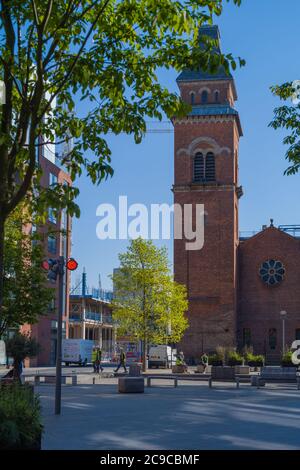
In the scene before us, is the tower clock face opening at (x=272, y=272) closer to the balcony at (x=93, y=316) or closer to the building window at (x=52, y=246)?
the building window at (x=52, y=246)

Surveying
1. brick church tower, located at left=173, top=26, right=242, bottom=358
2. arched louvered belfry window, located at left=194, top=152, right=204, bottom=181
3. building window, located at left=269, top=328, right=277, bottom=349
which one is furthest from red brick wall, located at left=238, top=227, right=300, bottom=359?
arched louvered belfry window, located at left=194, top=152, right=204, bottom=181

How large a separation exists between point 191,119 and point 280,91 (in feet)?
153

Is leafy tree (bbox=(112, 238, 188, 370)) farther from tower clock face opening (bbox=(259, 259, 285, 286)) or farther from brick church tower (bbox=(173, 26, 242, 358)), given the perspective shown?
tower clock face opening (bbox=(259, 259, 285, 286))

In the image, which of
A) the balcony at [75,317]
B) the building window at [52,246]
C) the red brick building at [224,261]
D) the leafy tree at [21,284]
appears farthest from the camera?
the balcony at [75,317]

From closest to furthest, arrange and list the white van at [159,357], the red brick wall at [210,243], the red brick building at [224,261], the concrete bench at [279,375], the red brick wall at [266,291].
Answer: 1. the concrete bench at [279,375]
2. the white van at [159,357]
3. the red brick wall at [210,243]
4. the red brick building at [224,261]
5. the red brick wall at [266,291]

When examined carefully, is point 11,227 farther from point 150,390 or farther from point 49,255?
point 49,255

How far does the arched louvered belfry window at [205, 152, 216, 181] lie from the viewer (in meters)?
63.7

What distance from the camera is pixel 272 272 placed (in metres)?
63.8

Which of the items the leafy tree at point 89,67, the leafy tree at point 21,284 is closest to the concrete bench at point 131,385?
the leafy tree at point 21,284

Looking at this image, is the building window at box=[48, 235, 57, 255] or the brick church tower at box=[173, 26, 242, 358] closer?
the brick church tower at box=[173, 26, 242, 358]

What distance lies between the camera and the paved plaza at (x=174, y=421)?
492 inches

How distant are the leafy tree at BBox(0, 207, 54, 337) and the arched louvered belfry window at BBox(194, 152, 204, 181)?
38630 mm

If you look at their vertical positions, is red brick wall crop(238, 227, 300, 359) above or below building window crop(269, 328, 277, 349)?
above

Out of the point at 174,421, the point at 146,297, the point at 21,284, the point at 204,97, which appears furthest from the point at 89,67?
the point at 204,97
